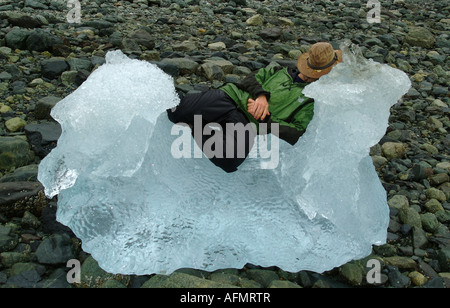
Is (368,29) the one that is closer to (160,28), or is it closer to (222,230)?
(160,28)

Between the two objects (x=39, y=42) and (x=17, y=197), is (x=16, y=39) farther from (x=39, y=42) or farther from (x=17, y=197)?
(x=17, y=197)

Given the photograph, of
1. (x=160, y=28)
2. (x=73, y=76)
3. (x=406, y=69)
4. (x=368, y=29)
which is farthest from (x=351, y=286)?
(x=368, y=29)

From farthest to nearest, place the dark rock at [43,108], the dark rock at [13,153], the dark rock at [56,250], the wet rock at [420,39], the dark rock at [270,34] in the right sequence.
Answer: the wet rock at [420,39]
the dark rock at [270,34]
the dark rock at [43,108]
the dark rock at [13,153]
the dark rock at [56,250]


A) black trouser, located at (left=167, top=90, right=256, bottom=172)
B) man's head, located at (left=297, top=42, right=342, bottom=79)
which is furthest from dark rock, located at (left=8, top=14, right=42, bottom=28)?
man's head, located at (left=297, top=42, right=342, bottom=79)

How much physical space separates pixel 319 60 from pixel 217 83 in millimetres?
2441

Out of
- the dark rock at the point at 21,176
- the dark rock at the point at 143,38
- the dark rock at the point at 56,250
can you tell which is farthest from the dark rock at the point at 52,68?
the dark rock at the point at 56,250

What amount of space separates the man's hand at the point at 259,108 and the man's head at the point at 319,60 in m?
0.36

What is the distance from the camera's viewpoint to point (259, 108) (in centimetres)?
312

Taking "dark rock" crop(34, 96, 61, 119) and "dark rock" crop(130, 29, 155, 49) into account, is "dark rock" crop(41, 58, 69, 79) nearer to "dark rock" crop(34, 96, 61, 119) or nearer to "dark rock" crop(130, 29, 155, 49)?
"dark rock" crop(34, 96, 61, 119)

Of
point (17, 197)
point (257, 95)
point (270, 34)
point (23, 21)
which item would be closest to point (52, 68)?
point (23, 21)

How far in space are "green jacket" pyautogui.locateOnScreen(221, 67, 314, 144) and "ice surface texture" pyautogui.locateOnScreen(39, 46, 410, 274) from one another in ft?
0.35

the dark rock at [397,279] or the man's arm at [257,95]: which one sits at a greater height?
the man's arm at [257,95]

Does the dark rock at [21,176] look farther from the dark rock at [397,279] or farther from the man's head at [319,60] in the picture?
the dark rock at [397,279]

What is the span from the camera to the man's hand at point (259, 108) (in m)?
3.12
